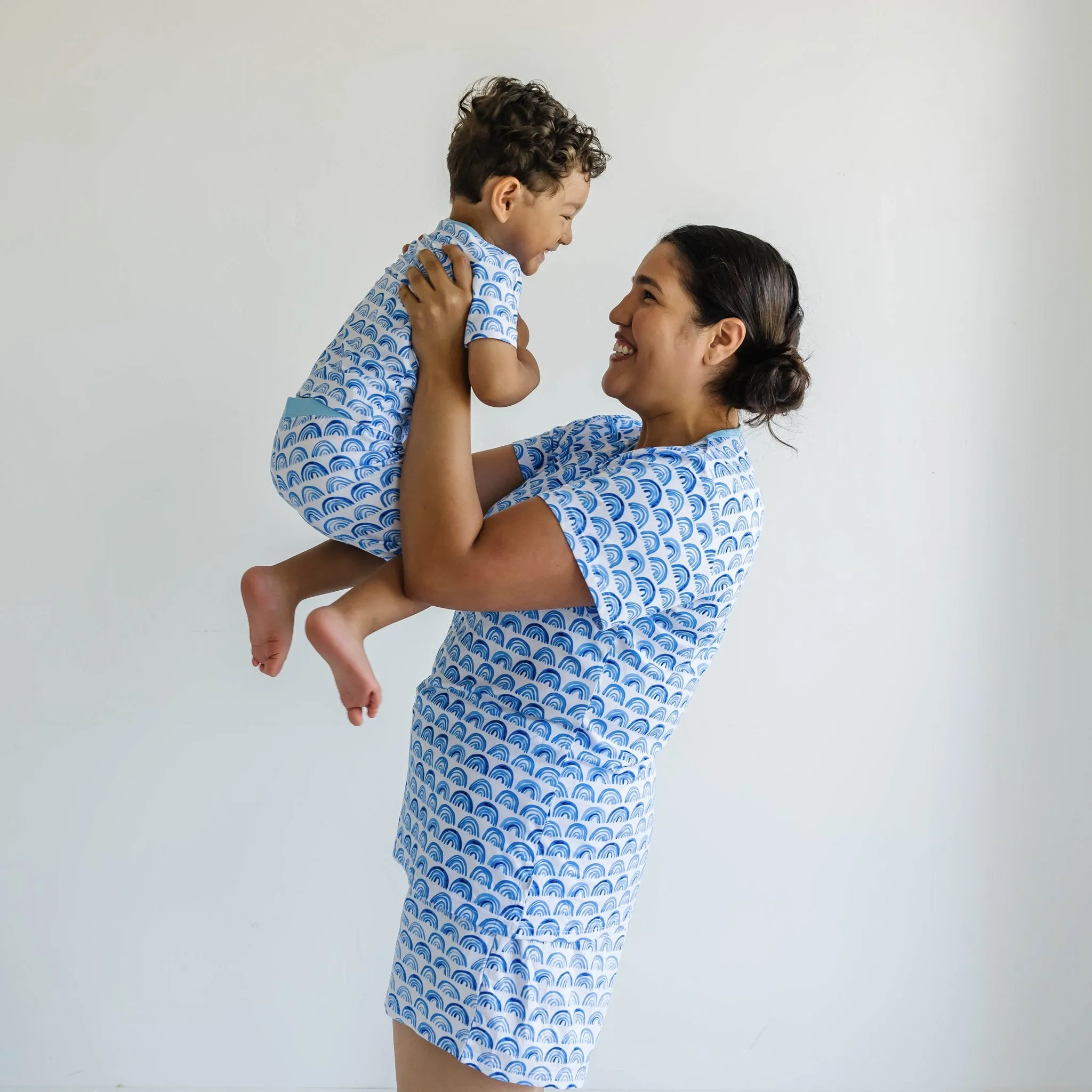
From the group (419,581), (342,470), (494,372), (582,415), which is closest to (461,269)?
(494,372)

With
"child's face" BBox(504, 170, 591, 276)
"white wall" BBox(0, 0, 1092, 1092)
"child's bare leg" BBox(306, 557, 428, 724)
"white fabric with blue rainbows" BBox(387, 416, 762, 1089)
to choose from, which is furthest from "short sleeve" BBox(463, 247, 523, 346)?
"white wall" BBox(0, 0, 1092, 1092)

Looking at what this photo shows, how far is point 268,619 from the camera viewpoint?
135 cm

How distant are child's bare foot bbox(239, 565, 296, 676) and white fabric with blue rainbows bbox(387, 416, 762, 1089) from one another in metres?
0.26

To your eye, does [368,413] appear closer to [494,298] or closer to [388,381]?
[388,381]

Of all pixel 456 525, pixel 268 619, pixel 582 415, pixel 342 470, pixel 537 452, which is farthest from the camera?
pixel 582 415

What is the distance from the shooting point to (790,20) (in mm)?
2090

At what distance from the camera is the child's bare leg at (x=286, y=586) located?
4.44 ft

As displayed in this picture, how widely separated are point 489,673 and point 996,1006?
1.80m

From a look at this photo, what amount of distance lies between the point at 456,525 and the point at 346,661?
0.22 metres

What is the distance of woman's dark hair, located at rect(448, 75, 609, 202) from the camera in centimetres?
137

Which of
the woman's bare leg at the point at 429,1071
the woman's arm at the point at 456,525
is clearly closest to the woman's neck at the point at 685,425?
the woman's arm at the point at 456,525

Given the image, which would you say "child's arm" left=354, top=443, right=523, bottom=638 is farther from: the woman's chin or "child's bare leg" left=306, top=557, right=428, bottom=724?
the woman's chin

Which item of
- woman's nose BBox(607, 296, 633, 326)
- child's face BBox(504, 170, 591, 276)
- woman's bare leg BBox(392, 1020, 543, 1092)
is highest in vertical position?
child's face BBox(504, 170, 591, 276)

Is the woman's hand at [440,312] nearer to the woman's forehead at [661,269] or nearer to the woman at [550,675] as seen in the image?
the woman at [550,675]
